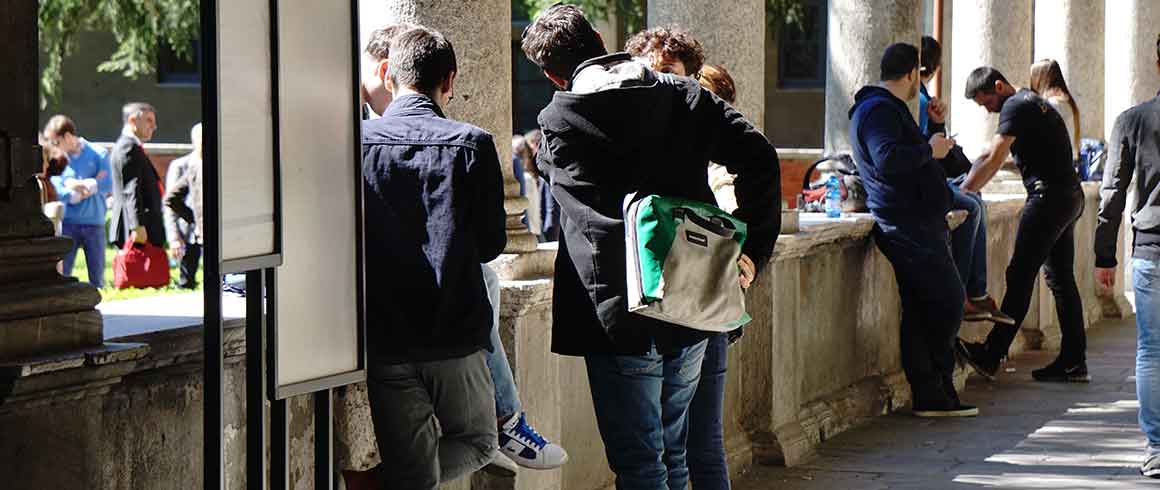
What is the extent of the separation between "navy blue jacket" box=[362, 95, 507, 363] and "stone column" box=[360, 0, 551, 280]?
956 millimetres

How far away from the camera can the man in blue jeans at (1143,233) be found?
22.2 ft

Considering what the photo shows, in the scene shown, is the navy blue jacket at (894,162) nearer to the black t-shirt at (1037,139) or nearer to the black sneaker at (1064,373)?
the black t-shirt at (1037,139)

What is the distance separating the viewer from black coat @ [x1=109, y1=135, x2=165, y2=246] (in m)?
14.3

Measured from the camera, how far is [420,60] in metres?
4.36

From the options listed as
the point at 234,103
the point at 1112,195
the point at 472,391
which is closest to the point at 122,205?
the point at 1112,195

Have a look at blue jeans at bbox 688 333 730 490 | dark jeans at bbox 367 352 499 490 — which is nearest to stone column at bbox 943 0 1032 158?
blue jeans at bbox 688 333 730 490

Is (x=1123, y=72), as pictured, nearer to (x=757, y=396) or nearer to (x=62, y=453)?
(x=757, y=396)

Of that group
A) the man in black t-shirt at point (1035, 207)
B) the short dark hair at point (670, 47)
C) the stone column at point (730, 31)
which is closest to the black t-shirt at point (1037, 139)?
the man in black t-shirt at point (1035, 207)

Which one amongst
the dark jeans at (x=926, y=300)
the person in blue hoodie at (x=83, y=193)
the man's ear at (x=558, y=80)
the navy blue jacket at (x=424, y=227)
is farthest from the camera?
the person in blue hoodie at (x=83, y=193)

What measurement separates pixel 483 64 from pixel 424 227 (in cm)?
119

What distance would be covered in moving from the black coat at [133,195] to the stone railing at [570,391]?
671cm

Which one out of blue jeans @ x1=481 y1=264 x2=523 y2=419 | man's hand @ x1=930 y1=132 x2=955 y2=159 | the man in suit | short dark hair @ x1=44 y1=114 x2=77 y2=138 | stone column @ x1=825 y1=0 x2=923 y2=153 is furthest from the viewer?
short dark hair @ x1=44 y1=114 x2=77 y2=138

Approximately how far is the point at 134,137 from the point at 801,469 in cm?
847

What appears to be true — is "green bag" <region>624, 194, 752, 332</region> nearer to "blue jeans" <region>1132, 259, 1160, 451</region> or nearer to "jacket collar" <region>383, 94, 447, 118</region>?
"jacket collar" <region>383, 94, 447, 118</region>
